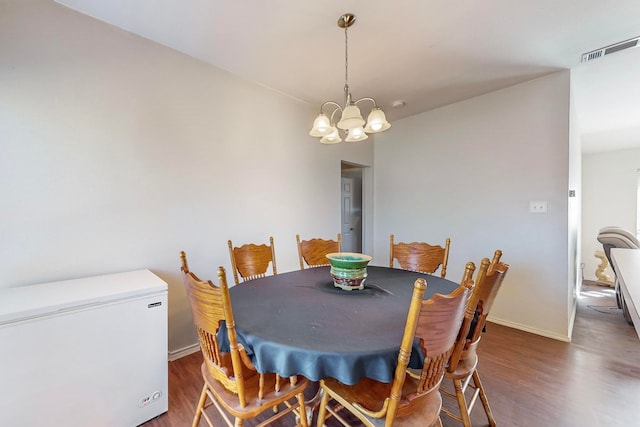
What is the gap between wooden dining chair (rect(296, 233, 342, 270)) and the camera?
2.39 metres

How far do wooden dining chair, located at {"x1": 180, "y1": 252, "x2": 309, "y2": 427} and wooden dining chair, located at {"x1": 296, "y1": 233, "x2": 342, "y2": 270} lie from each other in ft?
4.01

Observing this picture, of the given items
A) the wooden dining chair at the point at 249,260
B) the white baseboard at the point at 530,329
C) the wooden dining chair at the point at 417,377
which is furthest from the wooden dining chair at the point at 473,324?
the white baseboard at the point at 530,329

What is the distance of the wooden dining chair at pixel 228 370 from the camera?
974 mm

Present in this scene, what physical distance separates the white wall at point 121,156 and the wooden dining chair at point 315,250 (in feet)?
2.06

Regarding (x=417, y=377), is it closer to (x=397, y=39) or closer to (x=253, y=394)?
(x=253, y=394)

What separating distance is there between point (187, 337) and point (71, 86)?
2105 mm

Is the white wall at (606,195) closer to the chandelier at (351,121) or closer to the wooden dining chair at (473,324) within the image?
the wooden dining chair at (473,324)

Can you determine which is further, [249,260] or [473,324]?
[249,260]

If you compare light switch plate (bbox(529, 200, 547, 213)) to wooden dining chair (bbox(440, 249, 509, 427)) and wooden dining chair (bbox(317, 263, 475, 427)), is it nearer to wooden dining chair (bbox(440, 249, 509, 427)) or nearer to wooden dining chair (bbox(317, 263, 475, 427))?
wooden dining chair (bbox(440, 249, 509, 427))

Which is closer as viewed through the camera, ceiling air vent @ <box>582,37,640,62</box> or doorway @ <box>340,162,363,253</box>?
ceiling air vent @ <box>582,37,640,62</box>

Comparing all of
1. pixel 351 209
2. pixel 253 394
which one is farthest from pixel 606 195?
pixel 253 394

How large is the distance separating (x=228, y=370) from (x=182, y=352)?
1425mm

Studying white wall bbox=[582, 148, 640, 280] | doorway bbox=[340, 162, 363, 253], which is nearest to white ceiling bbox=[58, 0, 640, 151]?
doorway bbox=[340, 162, 363, 253]

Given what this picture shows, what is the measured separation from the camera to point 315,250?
2.45 metres
